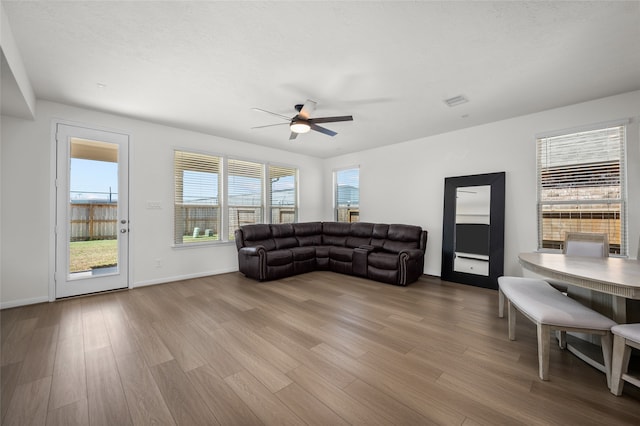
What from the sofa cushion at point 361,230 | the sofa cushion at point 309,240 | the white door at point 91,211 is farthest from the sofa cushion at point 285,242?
the white door at point 91,211

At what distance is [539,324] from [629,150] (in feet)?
10.2

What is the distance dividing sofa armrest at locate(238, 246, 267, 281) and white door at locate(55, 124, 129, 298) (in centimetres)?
190

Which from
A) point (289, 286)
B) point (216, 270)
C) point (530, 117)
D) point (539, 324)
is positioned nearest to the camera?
point (539, 324)

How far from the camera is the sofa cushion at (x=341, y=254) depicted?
512cm

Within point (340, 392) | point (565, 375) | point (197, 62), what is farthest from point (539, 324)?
point (197, 62)

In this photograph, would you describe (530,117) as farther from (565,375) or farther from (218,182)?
(218,182)

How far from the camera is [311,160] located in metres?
6.93

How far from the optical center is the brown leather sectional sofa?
178 inches

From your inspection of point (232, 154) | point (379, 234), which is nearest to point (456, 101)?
point (379, 234)

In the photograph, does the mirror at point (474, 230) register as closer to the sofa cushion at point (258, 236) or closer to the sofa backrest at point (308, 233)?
the sofa backrest at point (308, 233)

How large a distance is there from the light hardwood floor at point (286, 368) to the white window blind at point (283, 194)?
10.4 feet

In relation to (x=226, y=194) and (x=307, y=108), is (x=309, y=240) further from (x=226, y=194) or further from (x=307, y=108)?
(x=307, y=108)

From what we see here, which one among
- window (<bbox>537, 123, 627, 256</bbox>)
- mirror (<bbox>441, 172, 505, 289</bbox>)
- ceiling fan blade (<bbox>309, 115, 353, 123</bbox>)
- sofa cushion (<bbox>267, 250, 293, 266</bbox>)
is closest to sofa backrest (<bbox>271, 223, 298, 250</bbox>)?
sofa cushion (<bbox>267, 250, 293, 266</bbox>)

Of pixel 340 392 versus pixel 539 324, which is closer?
pixel 340 392
